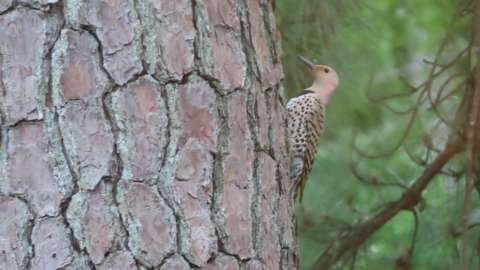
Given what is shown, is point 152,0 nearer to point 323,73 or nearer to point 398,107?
point 323,73

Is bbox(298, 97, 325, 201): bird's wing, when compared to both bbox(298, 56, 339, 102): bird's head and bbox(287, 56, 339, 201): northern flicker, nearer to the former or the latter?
bbox(287, 56, 339, 201): northern flicker

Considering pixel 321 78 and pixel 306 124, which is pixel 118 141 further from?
pixel 321 78

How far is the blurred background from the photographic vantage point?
11.4 feet

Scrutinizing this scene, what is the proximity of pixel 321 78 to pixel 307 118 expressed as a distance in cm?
24

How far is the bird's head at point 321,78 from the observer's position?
11.4ft

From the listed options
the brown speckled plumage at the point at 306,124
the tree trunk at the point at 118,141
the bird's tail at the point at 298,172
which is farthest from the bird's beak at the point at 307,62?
the tree trunk at the point at 118,141

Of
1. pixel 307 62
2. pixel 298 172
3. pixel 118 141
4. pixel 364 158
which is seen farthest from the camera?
pixel 364 158

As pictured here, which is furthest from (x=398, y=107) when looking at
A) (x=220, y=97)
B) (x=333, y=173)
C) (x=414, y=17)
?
(x=220, y=97)

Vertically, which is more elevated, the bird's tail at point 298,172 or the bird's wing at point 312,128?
the bird's wing at point 312,128

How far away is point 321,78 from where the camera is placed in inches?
137

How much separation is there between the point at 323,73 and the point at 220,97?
4.97 feet

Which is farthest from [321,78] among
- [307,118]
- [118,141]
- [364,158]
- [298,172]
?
[118,141]

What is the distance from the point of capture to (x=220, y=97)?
1991 millimetres

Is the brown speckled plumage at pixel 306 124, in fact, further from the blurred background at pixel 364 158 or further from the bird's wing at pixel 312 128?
the blurred background at pixel 364 158
